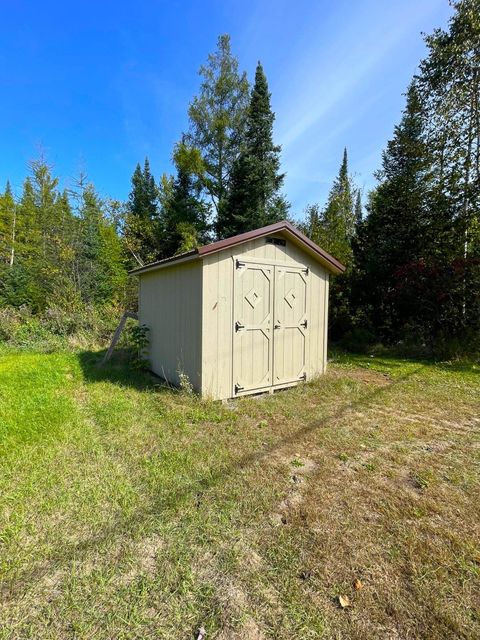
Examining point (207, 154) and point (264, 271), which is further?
point (207, 154)

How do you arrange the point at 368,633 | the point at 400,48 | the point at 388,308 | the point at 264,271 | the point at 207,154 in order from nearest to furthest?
1. the point at 368,633
2. the point at 264,271
3. the point at 400,48
4. the point at 388,308
5. the point at 207,154

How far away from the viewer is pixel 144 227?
18500 mm

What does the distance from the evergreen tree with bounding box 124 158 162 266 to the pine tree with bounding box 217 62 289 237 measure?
5.58 meters

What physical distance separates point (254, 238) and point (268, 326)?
4.95ft

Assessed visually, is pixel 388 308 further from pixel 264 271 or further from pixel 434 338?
pixel 264 271

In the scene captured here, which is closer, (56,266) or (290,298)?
(290,298)

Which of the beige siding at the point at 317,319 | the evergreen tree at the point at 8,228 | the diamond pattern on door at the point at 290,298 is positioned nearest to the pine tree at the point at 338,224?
the beige siding at the point at 317,319

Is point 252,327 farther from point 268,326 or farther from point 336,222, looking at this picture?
point 336,222

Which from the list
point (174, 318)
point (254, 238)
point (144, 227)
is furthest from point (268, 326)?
point (144, 227)

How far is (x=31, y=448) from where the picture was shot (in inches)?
124

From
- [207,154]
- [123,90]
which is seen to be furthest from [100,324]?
[207,154]

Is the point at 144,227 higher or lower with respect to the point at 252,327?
higher

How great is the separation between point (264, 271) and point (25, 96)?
1035 centimetres

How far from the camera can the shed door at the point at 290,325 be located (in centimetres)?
546
